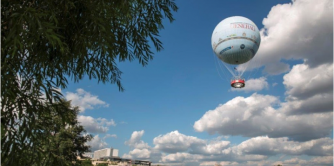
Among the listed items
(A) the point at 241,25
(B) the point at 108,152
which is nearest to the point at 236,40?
(A) the point at 241,25

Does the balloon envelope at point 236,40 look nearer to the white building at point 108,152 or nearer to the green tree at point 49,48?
the green tree at point 49,48

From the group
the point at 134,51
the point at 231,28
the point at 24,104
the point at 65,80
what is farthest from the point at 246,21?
the point at 24,104

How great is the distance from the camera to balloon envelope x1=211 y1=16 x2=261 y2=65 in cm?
1928

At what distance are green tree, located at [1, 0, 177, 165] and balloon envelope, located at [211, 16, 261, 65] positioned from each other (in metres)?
13.2

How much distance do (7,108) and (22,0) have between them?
1.80m

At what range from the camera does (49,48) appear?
5.38 meters

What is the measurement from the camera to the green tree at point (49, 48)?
411 centimetres

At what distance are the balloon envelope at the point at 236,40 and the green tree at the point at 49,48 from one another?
13169 mm

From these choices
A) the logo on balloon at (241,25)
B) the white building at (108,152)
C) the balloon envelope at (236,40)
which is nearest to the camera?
the balloon envelope at (236,40)

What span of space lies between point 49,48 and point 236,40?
15.7 metres

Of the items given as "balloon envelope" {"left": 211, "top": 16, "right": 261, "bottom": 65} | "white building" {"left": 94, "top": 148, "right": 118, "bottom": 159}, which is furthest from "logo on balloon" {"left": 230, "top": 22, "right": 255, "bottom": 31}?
"white building" {"left": 94, "top": 148, "right": 118, "bottom": 159}

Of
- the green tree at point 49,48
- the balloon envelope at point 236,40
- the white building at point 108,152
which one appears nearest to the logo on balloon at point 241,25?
the balloon envelope at point 236,40

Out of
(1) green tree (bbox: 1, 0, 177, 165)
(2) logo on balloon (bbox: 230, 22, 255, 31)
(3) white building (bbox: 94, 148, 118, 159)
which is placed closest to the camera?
(1) green tree (bbox: 1, 0, 177, 165)

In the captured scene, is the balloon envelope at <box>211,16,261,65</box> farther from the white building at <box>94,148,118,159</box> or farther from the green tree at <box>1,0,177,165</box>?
the white building at <box>94,148,118,159</box>
